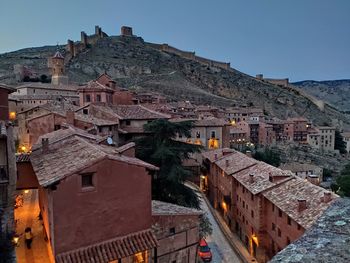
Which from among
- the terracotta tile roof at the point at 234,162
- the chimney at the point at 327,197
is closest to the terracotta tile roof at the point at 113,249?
the chimney at the point at 327,197

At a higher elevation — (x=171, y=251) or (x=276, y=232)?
(x=171, y=251)

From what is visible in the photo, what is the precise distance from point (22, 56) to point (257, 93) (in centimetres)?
10126

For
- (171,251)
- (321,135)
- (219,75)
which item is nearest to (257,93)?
(219,75)

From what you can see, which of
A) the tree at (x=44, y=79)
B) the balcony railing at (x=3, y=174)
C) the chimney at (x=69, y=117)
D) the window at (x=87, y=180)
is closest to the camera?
the window at (x=87, y=180)

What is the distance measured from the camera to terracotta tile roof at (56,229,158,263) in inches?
501

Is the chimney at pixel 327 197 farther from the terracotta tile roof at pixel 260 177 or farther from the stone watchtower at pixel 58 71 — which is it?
the stone watchtower at pixel 58 71

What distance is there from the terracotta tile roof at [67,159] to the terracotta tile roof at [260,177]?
15.9 m

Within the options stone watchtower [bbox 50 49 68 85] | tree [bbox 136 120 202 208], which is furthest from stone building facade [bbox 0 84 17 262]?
stone watchtower [bbox 50 49 68 85]

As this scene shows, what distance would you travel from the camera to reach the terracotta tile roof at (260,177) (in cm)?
2774

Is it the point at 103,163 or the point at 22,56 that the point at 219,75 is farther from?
the point at 103,163

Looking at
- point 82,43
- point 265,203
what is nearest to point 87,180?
point 265,203

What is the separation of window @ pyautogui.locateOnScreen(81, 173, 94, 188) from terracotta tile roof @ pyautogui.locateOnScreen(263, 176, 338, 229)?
540 inches

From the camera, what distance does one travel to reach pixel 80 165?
1302 cm

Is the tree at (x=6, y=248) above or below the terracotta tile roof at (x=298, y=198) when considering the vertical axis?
above
